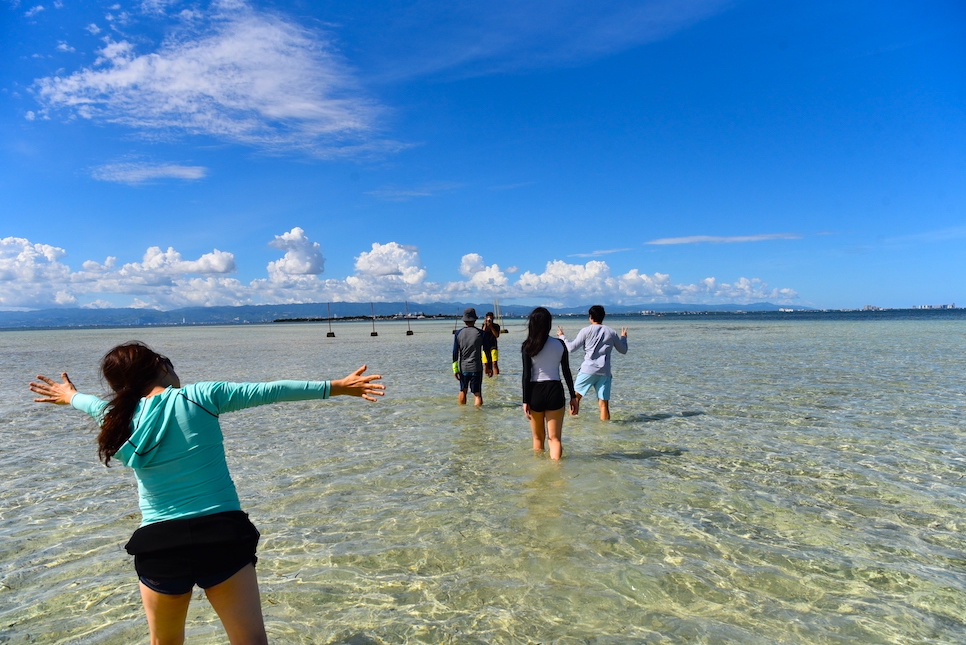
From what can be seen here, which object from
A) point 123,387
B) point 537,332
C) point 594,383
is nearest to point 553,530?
point 537,332

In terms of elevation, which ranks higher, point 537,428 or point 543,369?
point 543,369

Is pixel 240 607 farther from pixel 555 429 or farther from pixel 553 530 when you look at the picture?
pixel 555 429

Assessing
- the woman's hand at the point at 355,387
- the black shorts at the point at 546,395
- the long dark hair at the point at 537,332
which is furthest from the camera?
the black shorts at the point at 546,395

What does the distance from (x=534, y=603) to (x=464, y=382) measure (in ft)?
30.3

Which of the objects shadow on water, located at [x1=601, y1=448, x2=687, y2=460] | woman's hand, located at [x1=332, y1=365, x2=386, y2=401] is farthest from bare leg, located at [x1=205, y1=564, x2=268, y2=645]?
shadow on water, located at [x1=601, y1=448, x2=687, y2=460]

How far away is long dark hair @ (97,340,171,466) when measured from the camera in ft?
10.2

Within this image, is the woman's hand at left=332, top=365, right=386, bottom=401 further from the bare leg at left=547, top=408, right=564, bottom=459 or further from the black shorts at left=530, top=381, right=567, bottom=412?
the bare leg at left=547, top=408, right=564, bottom=459

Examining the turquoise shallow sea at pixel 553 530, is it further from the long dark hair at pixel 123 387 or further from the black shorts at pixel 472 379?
the long dark hair at pixel 123 387

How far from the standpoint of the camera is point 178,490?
3.22m

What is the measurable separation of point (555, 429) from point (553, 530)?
2.45m

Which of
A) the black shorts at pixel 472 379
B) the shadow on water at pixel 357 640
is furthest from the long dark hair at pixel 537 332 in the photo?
the black shorts at pixel 472 379

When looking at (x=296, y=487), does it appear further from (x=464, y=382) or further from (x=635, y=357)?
(x=635, y=357)

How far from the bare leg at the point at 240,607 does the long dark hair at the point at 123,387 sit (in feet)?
3.17

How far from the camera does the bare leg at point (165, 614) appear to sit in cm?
318
